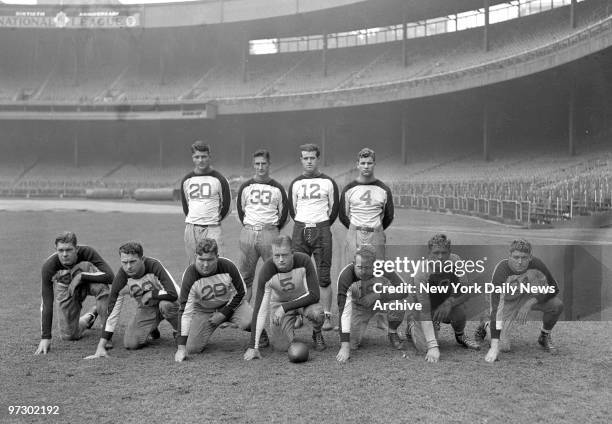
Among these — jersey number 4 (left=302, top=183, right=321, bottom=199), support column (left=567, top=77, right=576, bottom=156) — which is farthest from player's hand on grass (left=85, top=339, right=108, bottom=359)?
support column (left=567, top=77, right=576, bottom=156)

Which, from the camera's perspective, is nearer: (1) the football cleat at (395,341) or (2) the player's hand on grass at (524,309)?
(2) the player's hand on grass at (524,309)

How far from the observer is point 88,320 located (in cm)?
607

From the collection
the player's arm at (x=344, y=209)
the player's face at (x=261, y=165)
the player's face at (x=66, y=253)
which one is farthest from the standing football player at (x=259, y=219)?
the player's face at (x=66, y=253)

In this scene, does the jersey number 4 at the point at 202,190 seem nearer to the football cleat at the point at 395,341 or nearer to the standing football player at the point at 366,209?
the standing football player at the point at 366,209

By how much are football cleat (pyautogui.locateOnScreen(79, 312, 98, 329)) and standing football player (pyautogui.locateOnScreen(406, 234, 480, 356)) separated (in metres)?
3.52

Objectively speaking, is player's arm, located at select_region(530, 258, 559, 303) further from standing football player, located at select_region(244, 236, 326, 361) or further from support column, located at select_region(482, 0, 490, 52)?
support column, located at select_region(482, 0, 490, 52)

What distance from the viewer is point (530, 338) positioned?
5645 millimetres

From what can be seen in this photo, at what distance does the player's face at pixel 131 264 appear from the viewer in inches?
207

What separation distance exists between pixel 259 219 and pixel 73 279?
2.14m

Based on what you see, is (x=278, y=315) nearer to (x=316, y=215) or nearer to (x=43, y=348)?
(x=316, y=215)

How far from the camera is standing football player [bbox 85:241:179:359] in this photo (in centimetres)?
528

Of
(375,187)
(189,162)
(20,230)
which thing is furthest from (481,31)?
(375,187)

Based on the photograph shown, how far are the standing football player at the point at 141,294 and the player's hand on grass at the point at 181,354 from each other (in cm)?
60

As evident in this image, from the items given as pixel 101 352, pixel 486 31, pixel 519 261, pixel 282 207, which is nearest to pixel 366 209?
pixel 282 207
